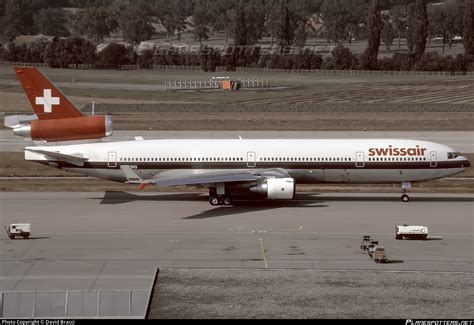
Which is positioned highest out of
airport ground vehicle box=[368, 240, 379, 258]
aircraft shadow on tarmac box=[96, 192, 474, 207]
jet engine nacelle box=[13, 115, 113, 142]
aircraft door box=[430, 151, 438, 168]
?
jet engine nacelle box=[13, 115, 113, 142]

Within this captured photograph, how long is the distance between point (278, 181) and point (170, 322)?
25094mm

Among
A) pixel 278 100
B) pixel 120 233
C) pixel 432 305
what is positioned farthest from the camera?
pixel 278 100

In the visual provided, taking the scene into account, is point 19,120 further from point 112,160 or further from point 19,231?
point 19,231

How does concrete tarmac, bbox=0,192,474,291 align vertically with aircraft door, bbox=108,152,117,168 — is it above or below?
below

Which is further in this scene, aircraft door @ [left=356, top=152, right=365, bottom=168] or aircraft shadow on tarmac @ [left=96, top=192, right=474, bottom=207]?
aircraft shadow on tarmac @ [left=96, top=192, right=474, bottom=207]

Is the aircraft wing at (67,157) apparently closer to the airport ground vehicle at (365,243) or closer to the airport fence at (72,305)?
the airport ground vehicle at (365,243)

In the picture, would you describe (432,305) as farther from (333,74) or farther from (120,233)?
(333,74)

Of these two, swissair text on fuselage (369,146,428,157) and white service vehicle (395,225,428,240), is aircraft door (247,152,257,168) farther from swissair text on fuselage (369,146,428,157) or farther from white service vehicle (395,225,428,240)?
white service vehicle (395,225,428,240)

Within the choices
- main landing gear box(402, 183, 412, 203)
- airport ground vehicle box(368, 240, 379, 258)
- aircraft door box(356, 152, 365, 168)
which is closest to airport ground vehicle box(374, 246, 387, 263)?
airport ground vehicle box(368, 240, 379, 258)

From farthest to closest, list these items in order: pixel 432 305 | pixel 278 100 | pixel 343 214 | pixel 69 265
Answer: pixel 278 100 → pixel 343 214 → pixel 69 265 → pixel 432 305

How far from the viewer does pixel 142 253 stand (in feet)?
144

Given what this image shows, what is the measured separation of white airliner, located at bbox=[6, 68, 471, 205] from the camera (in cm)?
5728

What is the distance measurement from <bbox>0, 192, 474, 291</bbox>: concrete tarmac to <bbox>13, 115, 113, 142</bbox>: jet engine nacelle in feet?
13.4

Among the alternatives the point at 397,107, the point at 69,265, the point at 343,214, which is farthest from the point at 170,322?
the point at 397,107
